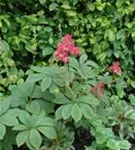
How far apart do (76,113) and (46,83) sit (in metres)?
0.24

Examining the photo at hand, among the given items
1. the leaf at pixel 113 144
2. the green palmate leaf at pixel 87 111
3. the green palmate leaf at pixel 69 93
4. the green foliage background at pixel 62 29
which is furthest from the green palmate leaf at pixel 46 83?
the green foliage background at pixel 62 29

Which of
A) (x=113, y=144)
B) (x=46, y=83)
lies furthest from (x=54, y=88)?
(x=113, y=144)

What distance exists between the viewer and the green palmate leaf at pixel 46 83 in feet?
7.69

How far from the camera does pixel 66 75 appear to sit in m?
2.33

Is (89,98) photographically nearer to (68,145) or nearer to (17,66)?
(68,145)

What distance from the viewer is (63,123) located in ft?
8.09

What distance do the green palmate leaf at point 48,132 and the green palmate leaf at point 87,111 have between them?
0.20 m

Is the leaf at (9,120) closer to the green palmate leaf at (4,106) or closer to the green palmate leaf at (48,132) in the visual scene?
the green palmate leaf at (4,106)

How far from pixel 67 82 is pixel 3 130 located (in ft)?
1.42

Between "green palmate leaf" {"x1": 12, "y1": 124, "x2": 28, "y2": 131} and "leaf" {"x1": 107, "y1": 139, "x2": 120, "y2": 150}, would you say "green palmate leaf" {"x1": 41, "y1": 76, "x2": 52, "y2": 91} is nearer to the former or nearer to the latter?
"green palmate leaf" {"x1": 12, "y1": 124, "x2": 28, "y2": 131}

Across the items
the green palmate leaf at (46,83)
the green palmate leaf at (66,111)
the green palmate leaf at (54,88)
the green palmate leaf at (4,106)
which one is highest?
the green palmate leaf at (46,83)

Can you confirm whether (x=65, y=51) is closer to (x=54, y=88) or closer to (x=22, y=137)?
(x=54, y=88)

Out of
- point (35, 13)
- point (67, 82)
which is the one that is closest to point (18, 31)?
point (35, 13)

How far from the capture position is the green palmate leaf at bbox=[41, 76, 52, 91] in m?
2.34
